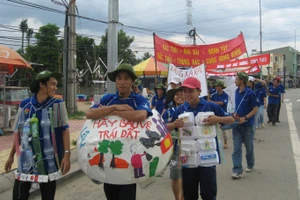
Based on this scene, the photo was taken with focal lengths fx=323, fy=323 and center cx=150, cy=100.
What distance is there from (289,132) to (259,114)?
130cm

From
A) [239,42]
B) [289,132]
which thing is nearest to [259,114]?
[289,132]

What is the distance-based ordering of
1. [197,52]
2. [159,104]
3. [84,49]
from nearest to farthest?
[159,104] < [197,52] < [84,49]

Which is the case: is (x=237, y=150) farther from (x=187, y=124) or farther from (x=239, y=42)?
(x=239, y=42)

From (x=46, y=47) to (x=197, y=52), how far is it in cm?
2644

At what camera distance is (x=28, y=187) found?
9.83ft

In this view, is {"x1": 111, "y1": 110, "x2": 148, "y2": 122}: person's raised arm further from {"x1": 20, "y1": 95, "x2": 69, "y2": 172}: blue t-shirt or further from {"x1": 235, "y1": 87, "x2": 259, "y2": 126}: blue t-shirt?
{"x1": 235, "y1": 87, "x2": 259, "y2": 126}: blue t-shirt

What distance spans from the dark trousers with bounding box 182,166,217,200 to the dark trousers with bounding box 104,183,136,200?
804 millimetres

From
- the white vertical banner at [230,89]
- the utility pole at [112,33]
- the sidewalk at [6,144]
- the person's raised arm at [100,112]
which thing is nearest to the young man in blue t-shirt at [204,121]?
the person's raised arm at [100,112]

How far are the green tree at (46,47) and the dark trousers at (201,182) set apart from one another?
102ft

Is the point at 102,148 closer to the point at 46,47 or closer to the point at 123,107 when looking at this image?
the point at 123,107

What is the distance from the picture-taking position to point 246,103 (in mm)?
5539

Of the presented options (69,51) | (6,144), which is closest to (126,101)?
(6,144)

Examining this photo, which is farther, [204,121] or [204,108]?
[204,108]

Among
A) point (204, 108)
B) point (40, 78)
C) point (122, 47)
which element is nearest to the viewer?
point (40, 78)
